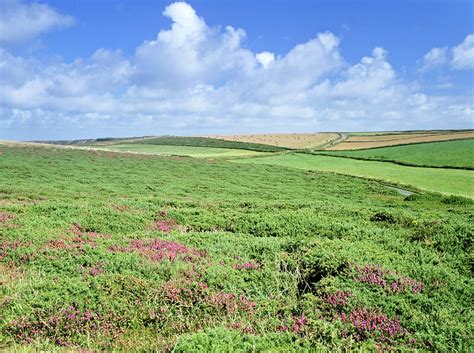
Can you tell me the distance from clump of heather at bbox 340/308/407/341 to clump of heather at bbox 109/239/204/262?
18.5ft

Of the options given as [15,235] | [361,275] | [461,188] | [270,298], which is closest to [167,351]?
[270,298]

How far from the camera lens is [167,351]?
23.9 ft

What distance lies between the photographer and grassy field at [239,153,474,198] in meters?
46.3

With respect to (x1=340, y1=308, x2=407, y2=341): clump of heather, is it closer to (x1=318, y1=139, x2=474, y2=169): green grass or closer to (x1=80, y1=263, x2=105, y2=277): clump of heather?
(x1=80, y1=263, x2=105, y2=277): clump of heather

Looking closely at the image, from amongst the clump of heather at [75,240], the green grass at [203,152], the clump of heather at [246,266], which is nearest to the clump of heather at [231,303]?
the clump of heather at [246,266]

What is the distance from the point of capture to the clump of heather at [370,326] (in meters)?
7.80

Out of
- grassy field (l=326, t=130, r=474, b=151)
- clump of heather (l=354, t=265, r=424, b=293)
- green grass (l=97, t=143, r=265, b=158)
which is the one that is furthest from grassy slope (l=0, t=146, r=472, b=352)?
grassy field (l=326, t=130, r=474, b=151)

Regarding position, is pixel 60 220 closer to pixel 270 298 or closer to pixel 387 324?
pixel 270 298

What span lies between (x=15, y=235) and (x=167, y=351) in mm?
10284

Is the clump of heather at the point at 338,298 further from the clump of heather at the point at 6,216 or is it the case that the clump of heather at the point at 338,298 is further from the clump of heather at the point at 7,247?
the clump of heather at the point at 6,216

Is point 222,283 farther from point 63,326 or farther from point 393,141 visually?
point 393,141

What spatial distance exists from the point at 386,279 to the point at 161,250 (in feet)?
23.8

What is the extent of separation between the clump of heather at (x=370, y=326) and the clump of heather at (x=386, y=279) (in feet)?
4.35

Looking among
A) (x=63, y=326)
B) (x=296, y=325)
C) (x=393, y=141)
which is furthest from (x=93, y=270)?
(x=393, y=141)
